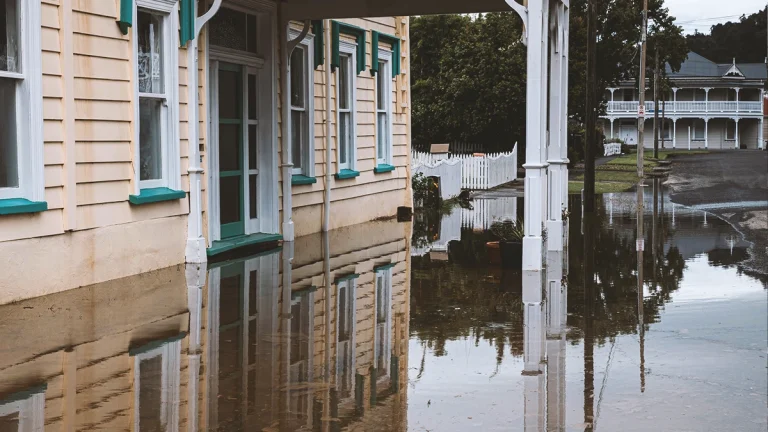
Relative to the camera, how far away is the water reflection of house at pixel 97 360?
623 cm

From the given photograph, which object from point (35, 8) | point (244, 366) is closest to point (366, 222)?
point (35, 8)

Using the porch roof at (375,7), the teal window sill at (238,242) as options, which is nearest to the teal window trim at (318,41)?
the porch roof at (375,7)

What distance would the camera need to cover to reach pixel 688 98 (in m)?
92.6

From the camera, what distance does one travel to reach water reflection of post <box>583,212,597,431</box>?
6608 millimetres

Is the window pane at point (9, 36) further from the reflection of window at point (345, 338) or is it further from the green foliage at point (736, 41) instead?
the green foliage at point (736, 41)

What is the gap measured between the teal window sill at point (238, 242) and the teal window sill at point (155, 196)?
3.51 feet

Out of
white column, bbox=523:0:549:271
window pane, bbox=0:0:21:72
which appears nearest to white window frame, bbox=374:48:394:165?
white column, bbox=523:0:549:271

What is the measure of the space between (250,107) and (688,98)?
8273 centimetres

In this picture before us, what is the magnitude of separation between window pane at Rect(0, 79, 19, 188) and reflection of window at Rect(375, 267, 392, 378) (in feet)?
11.9

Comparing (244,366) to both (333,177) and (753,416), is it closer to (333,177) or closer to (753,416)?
(753,416)

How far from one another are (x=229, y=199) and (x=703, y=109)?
79.2 m

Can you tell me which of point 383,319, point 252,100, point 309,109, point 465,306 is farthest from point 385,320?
point 309,109

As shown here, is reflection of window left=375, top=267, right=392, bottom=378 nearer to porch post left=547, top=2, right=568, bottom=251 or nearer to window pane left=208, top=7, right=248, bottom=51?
porch post left=547, top=2, right=568, bottom=251

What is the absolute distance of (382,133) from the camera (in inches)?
823
